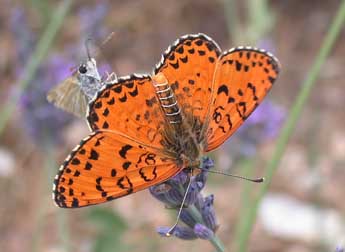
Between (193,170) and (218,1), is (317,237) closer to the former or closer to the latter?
(218,1)

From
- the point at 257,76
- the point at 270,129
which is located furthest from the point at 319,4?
the point at 257,76

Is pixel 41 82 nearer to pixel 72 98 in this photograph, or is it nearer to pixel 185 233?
pixel 72 98

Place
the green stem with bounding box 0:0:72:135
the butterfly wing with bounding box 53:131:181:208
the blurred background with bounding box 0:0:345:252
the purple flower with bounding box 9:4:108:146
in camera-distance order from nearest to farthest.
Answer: the butterfly wing with bounding box 53:131:181:208
the green stem with bounding box 0:0:72:135
the purple flower with bounding box 9:4:108:146
the blurred background with bounding box 0:0:345:252

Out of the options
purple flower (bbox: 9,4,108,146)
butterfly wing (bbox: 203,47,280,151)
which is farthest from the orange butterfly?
purple flower (bbox: 9,4,108,146)

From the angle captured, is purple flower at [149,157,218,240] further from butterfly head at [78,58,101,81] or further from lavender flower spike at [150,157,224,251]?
butterfly head at [78,58,101,81]

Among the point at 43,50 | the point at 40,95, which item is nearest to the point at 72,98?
the point at 43,50

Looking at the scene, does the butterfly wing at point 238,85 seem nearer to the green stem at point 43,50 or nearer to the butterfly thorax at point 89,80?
the butterfly thorax at point 89,80
